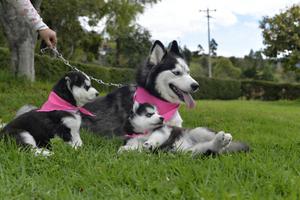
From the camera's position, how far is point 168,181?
3.04m

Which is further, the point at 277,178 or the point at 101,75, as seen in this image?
the point at 101,75

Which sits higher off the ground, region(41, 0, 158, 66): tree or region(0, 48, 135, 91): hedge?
region(41, 0, 158, 66): tree

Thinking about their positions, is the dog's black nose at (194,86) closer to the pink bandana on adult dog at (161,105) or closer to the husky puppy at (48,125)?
the pink bandana on adult dog at (161,105)

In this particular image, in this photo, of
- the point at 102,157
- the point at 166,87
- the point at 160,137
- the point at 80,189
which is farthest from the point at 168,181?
the point at 166,87

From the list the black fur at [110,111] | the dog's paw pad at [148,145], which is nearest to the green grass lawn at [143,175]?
the dog's paw pad at [148,145]

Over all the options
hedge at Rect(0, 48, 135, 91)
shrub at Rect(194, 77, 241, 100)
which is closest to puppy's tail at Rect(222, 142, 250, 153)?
hedge at Rect(0, 48, 135, 91)

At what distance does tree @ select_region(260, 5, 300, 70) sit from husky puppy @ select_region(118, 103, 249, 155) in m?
22.3

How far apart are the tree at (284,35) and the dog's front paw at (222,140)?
2257cm

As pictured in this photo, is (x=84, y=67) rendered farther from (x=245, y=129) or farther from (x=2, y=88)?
(x=245, y=129)

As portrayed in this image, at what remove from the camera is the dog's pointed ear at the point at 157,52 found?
5.17 m

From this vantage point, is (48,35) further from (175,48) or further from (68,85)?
(175,48)

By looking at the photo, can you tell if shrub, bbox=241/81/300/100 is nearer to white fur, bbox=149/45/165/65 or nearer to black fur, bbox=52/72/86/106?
white fur, bbox=149/45/165/65

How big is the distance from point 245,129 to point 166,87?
317 cm

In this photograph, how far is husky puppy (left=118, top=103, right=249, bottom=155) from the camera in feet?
13.2
